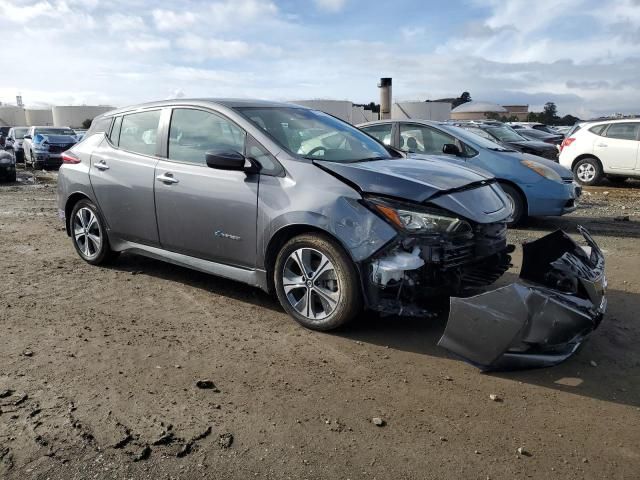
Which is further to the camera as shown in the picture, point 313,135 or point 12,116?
point 12,116

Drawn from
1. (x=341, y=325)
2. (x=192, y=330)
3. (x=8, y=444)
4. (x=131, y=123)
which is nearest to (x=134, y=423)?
(x=8, y=444)

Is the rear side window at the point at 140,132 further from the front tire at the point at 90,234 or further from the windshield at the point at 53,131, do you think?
the windshield at the point at 53,131

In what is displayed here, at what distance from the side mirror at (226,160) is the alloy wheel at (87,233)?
2064mm

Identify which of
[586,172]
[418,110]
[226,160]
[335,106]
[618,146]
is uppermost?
[335,106]

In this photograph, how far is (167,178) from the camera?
4.91 meters

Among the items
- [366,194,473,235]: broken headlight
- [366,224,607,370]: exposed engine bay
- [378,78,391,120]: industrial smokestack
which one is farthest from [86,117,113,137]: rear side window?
[378,78,391,120]: industrial smokestack

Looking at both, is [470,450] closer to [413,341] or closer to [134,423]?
[413,341]

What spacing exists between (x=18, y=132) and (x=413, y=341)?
25275mm

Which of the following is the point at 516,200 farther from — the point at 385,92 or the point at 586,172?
the point at 385,92

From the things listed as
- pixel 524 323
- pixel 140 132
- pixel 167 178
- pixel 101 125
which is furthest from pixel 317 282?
pixel 101 125

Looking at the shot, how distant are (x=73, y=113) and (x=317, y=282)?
69.4 metres

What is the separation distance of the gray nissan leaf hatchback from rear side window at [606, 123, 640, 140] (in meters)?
10.0

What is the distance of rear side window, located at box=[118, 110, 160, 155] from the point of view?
5.23 meters

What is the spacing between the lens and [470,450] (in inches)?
108
